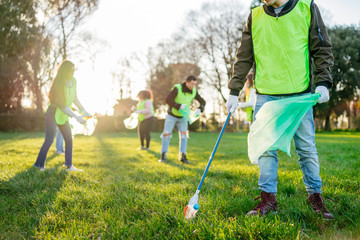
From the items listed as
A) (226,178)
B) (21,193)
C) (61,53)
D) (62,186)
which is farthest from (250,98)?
(61,53)

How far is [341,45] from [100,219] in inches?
1295

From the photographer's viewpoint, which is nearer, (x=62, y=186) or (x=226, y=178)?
(x=62, y=186)

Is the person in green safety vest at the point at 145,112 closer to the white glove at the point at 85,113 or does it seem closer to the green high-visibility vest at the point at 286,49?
the white glove at the point at 85,113

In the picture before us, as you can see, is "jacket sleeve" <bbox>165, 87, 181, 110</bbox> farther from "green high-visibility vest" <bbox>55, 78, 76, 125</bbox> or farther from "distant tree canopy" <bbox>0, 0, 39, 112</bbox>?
"distant tree canopy" <bbox>0, 0, 39, 112</bbox>

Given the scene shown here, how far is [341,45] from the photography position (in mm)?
28969

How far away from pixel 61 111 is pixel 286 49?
4420mm

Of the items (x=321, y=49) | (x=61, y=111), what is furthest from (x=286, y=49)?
(x=61, y=111)

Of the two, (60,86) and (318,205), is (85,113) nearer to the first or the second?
(60,86)

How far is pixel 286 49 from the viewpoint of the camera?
2.79 metres

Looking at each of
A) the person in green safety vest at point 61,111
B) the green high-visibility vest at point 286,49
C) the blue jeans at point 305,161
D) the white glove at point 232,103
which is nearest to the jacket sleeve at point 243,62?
the white glove at point 232,103

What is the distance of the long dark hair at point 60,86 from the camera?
210 inches

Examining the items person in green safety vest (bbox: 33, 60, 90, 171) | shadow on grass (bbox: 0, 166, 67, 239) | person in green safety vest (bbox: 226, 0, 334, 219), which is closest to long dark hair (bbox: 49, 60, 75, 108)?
person in green safety vest (bbox: 33, 60, 90, 171)

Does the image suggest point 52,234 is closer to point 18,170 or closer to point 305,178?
point 305,178

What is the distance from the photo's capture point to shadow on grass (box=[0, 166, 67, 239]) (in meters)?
2.67
